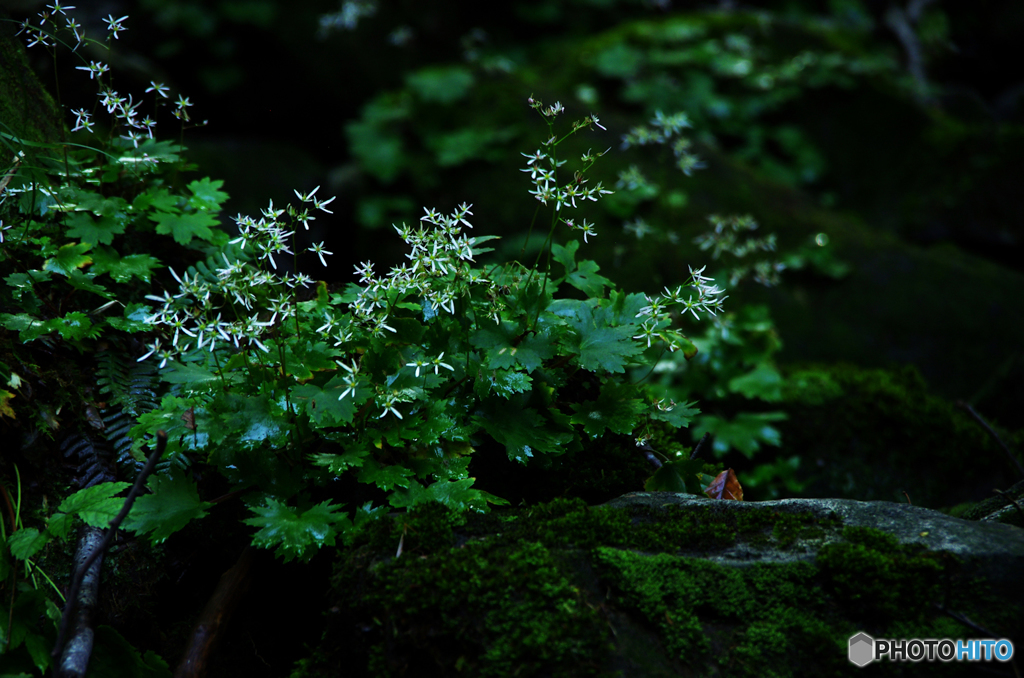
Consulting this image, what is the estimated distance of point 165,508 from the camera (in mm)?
1951

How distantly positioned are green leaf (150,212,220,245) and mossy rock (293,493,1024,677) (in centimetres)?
165

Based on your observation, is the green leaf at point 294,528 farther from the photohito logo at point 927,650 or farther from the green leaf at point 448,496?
the photohito logo at point 927,650

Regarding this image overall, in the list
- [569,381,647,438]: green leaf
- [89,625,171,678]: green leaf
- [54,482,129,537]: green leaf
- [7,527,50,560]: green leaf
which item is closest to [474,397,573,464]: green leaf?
[569,381,647,438]: green leaf

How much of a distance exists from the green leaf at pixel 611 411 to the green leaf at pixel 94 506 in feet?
5.04

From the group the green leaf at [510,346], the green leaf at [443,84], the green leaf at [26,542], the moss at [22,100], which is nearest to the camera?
the green leaf at [26,542]

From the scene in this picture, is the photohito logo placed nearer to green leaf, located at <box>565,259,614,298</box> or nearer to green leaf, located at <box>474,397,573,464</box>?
green leaf, located at <box>474,397,573,464</box>

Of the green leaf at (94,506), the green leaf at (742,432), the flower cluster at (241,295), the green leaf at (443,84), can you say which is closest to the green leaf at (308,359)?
the flower cluster at (241,295)

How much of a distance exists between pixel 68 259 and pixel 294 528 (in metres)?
1.57

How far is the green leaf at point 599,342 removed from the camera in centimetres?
216

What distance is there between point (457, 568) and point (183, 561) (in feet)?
3.87

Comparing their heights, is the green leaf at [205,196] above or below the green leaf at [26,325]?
above

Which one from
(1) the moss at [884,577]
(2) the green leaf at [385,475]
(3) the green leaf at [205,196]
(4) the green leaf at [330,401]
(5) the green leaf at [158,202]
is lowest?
(1) the moss at [884,577]

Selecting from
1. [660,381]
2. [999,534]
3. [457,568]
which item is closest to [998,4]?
[660,381]

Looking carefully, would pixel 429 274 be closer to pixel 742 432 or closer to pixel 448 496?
pixel 448 496
